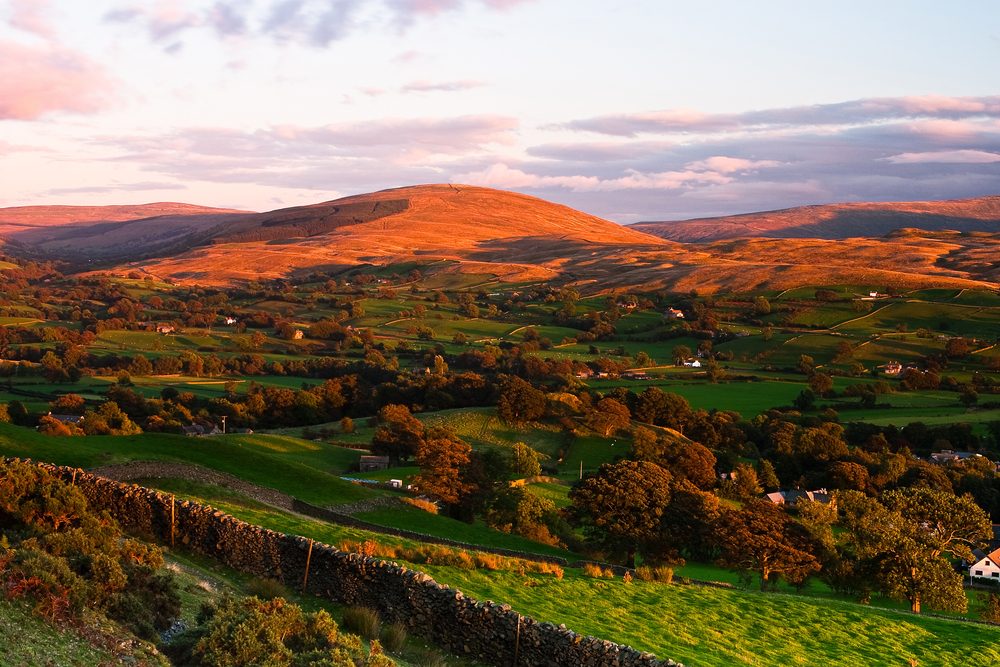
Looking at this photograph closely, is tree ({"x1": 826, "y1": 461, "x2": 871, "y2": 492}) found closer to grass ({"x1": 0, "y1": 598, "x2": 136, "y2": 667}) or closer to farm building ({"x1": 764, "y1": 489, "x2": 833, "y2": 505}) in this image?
farm building ({"x1": 764, "y1": 489, "x2": 833, "y2": 505})

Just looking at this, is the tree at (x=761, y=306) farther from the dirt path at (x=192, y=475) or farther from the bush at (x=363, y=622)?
the bush at (x=363, y=622)

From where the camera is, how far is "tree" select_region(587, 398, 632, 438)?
239 ft

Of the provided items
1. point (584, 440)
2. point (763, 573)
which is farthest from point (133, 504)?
Result: point (584, 440)

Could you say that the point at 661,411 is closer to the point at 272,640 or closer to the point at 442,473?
the point at 442,473

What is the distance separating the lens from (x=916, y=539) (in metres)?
41.3

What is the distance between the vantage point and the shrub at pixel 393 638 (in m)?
15.2

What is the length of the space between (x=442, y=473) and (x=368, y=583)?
1038 inches

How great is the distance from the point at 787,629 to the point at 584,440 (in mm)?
50113

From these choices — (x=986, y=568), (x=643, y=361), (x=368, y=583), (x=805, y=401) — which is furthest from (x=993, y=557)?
(x=643, y=361)

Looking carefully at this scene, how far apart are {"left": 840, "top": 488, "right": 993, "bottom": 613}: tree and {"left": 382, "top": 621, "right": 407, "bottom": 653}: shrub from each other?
23.1 meters

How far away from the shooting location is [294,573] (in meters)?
18.2

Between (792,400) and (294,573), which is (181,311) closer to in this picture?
(792,400)

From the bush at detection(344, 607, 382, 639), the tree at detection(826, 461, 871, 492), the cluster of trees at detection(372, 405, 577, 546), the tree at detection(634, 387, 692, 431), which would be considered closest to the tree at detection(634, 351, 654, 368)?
the tree at detection(634, 387, 692, 431)

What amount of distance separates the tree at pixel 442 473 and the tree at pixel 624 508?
18.0 feet
